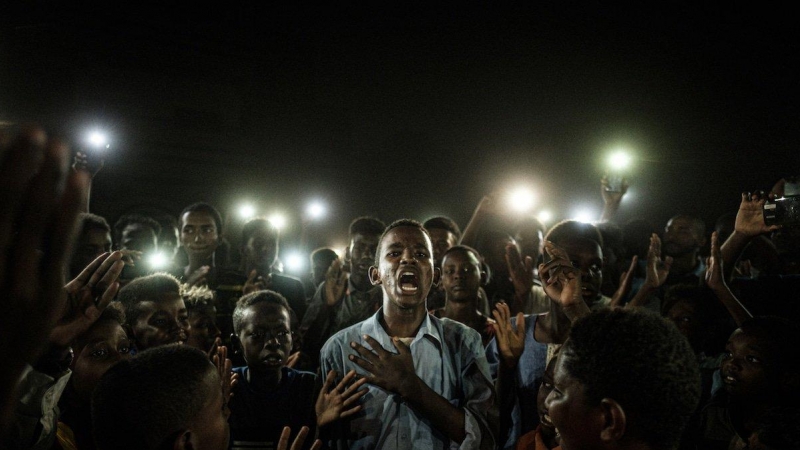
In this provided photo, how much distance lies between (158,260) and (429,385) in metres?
3.95

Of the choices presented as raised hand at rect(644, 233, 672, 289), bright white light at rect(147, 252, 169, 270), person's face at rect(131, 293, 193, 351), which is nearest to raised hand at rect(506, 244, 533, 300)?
raised hand at rect(644, 233, 672, 289)

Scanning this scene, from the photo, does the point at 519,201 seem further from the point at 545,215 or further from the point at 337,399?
the point at 545,215

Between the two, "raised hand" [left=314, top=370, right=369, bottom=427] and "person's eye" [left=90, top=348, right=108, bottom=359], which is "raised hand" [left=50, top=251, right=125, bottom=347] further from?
"raised hand" [left=314, top=370, right=369, bottom=427]

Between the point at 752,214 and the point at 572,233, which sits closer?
the point at 752,214

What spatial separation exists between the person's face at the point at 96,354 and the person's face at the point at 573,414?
2.21 metres

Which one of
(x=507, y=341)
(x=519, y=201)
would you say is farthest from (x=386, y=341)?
(x=519, y=201)

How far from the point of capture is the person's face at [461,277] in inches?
178

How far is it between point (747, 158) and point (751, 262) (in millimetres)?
7056

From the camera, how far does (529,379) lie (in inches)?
142

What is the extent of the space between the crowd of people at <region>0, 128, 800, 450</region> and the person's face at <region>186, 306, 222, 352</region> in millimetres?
15

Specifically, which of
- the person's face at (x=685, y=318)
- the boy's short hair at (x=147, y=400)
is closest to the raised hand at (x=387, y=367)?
the boy's short hair at (x=147, y=400)

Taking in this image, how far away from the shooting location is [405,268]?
347 cm

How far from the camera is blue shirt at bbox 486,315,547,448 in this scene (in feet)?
11.4

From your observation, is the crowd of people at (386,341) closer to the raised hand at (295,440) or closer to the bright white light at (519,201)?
the raised hand at (295,440)
